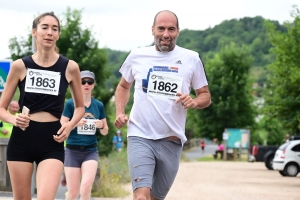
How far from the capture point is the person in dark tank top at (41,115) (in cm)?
711

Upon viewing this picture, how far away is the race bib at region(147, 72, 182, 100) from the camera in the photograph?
25.5 ft

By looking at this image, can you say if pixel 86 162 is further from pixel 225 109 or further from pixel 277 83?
pixel 225 109

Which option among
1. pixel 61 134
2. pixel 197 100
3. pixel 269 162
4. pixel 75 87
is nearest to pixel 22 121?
pixel 61 134

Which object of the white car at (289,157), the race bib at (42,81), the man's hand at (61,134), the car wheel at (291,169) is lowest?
the car wheel at (291,169)

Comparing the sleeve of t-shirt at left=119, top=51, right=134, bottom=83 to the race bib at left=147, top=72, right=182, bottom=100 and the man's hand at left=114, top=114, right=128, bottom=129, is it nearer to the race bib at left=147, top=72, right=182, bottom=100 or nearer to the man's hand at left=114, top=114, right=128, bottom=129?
the race bib at left=147, top=72, right=182, bottom=100

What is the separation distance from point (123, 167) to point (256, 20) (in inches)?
6219

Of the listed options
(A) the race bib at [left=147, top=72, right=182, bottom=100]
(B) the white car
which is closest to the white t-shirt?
(A) the race bib at [left=147, top=72, right=182, bottom=100]

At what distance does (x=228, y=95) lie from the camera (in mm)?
71688

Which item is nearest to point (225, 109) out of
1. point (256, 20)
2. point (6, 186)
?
point (6, 186)

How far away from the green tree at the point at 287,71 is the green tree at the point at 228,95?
36562 millimetres

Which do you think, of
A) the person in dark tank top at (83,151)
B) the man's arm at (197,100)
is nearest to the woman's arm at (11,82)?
the man's arm at (197,100)

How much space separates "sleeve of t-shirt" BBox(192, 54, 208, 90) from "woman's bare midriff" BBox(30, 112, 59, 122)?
4.78ft

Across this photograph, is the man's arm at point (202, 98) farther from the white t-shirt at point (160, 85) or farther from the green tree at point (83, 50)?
the green tree at point (83, 50)

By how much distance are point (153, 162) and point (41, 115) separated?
1.12 m
